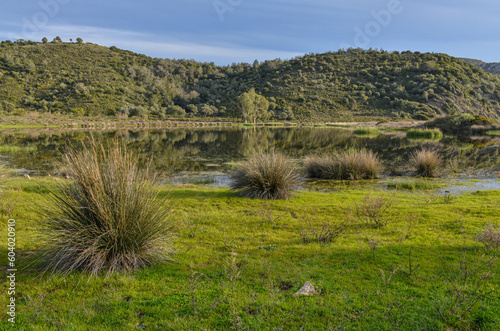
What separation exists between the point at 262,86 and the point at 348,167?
301 feet

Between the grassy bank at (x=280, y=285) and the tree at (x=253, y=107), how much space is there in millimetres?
73874

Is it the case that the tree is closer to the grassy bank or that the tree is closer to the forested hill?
the forested hill

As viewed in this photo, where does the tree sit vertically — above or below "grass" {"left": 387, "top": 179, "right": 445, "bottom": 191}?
above

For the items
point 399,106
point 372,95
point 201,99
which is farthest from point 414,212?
point 201,99

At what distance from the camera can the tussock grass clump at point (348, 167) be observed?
15477 millimetres

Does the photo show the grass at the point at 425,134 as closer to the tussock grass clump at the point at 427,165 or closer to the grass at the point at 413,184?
the tussock grass clump at the point at 427,165

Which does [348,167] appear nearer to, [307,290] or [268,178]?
[268,178]

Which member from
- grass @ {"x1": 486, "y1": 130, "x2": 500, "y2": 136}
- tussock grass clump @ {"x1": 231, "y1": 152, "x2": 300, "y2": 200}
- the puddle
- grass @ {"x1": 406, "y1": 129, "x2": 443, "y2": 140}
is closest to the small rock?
tussock grass clump @ {"x1": 231, "y1": 152, "x2": 300, "y2": 200}

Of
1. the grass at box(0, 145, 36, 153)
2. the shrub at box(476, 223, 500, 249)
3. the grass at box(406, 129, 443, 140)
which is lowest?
the grass at box(0, 145, 36, 153)

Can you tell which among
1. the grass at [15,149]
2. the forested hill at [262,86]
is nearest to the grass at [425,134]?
the forested hill at [262,86]

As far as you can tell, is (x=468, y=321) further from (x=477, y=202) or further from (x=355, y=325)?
(x=477, y=202)

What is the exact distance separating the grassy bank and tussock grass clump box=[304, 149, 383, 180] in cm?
814

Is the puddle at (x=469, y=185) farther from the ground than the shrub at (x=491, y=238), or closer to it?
closer to it

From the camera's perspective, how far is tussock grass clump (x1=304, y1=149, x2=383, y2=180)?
15477mm
